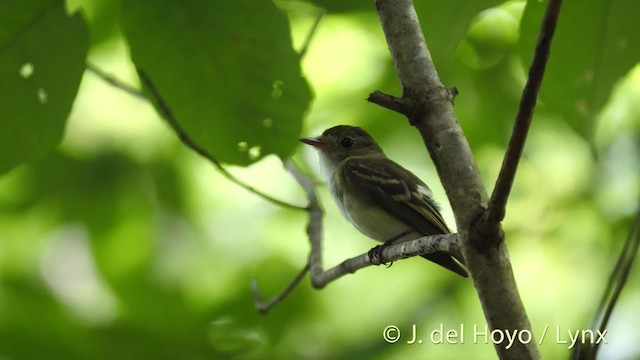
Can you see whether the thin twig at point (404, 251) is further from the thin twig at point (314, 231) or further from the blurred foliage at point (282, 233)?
the blurred foliage at point (282, 233)

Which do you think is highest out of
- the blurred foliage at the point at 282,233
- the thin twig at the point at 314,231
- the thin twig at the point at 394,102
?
the thin twig at the point at 394,102

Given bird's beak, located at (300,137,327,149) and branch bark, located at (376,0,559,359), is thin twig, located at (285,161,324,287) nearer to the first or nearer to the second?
bird's beak, located at (300,137,327,149)

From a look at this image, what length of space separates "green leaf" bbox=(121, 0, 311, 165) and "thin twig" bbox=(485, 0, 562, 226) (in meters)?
1.05

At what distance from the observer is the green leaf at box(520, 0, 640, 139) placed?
229 cm

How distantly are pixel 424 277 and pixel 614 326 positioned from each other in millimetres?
1240

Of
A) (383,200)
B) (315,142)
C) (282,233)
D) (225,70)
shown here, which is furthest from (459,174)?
(282,233)

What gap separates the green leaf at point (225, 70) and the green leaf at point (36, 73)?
0.19 meters

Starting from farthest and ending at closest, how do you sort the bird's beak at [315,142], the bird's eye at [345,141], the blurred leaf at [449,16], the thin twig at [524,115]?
1. the bird's eye at [345,141]
2. the bird's beak at [315,142]
3. the blurred leaf at [449,16]
4. the thin twig at [524,115]

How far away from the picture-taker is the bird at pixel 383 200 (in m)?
4.14

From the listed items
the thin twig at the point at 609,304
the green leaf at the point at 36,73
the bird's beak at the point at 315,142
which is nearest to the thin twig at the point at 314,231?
the bird's beak at the point at 315,142

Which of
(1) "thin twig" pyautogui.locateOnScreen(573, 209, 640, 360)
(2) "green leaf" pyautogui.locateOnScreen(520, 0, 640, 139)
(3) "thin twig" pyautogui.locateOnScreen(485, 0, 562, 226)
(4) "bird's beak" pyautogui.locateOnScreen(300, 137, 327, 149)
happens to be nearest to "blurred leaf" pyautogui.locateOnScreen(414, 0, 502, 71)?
(2) "green leaf" pyautogui.locateOnScreen(520, 0, 640, 139)

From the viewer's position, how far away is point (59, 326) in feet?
14.8

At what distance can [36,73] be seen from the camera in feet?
→ 7.70

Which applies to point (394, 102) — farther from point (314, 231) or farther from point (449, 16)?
point (314, 231)
